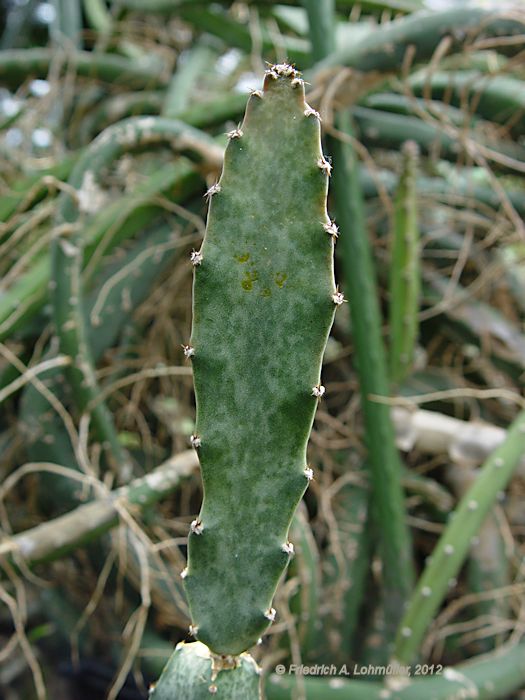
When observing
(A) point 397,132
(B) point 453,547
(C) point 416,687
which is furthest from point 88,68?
(C) point 416,687

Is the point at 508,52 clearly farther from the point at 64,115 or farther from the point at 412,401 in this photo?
the point at 64,115

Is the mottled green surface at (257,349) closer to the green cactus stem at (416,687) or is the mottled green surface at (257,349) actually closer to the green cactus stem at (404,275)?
the green cactus stem at (416,687)

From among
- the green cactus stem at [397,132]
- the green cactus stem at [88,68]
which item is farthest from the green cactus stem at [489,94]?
the green cactus stem at [88,68]

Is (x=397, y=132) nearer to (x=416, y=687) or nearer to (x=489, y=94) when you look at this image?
(x=489, y=94)

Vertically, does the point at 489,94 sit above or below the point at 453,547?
above

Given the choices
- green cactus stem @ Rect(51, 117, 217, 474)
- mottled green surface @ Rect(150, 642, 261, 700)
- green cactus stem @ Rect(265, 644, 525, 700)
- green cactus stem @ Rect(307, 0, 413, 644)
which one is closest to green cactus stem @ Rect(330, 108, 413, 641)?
green cactus stem @ Rect(307, 0, 413, 644)

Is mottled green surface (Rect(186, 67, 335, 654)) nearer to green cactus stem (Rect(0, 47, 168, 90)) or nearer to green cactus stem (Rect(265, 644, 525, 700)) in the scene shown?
green cactus stem (Rect(265, 644, 525, 700))
